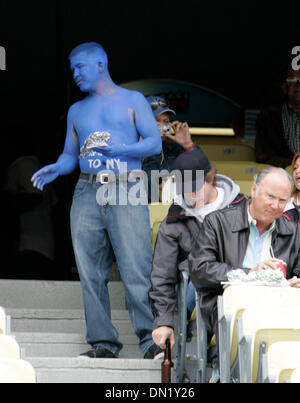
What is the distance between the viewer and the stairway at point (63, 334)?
17.5 feet

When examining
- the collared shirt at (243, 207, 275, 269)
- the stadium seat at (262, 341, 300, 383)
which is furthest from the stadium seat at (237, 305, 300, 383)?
the collared shirt at (243, 207, 275, 269)

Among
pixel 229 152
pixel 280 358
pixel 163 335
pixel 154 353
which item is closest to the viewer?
pixel 280 358

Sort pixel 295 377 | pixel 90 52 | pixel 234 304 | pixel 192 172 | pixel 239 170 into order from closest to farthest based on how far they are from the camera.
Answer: pixel 295 377
pixel 234 304
pixel 192 172
pixel 90 52
pixel 239 170

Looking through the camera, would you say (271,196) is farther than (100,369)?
No

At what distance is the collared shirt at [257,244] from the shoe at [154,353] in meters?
0.85

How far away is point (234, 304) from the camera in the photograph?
445 centimetres

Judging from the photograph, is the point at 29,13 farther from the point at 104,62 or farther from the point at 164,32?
the point at 104,62

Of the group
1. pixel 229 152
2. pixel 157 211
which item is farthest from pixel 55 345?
pixel 229 152

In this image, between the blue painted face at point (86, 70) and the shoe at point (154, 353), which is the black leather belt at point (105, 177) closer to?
the blue painted face at point (86, 70)

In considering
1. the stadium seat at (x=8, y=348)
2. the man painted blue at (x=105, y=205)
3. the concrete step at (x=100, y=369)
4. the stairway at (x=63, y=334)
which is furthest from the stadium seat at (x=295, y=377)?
the man painted blue at (x=105, y=205)

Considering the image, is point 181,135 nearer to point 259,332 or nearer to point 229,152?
point 229,152

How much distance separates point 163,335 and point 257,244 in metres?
0.64

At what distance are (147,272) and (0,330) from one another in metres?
1.54

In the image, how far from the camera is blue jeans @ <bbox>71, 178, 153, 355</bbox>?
570 cm
